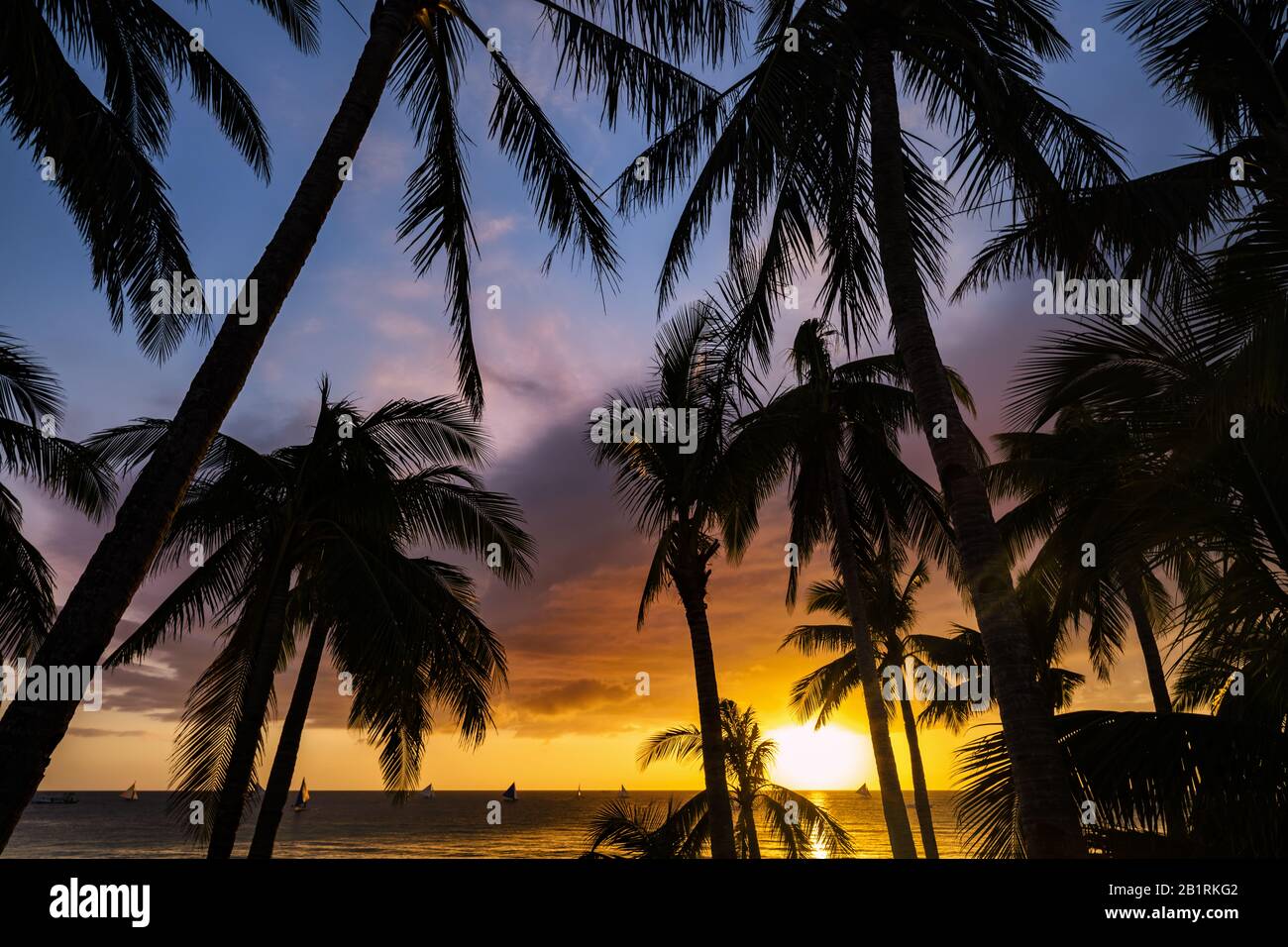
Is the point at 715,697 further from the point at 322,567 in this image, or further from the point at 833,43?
the point at 833,43

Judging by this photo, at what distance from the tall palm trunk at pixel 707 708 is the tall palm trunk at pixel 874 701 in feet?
10.8

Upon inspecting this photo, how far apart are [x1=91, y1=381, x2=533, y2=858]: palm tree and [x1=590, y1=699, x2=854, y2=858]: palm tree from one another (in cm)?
281

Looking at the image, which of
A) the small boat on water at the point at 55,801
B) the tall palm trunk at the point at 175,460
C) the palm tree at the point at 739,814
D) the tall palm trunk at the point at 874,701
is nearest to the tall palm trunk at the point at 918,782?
the palm tree at the point at 739,814

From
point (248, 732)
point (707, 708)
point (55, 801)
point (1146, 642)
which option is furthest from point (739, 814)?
point (55, 801)

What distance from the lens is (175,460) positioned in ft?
15.6

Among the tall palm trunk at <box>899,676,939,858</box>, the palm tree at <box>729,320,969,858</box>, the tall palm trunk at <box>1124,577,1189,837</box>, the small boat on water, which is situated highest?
the palm tree at <box>729,320,969,858</box>

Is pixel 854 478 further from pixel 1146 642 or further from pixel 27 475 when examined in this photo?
pixel 27 475

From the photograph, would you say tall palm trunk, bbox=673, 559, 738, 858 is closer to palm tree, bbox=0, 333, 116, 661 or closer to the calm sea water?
palm tree, bbox=0, 333, 116, 661

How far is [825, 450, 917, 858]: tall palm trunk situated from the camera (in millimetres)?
13453

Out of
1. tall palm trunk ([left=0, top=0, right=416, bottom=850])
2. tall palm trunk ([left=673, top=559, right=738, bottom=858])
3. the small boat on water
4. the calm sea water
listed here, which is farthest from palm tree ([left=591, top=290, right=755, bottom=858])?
the small boat on water

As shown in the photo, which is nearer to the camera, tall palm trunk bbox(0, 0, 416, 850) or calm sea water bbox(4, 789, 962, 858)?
tall palm trunk bbox(0, 0, 416, 850)

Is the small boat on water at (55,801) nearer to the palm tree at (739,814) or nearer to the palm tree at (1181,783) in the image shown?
the palm tree at (739,814)
